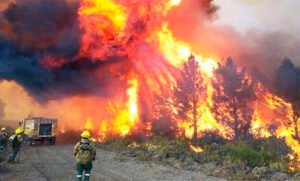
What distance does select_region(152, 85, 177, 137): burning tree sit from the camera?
103 feet

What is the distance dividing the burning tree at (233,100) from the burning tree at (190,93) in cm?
200

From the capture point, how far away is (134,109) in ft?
130

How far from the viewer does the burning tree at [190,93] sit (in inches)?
1247

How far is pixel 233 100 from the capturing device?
→ 1188 inches

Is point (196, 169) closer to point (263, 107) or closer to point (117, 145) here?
point (117, 145)

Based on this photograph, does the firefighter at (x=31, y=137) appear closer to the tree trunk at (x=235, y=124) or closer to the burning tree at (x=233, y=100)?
the burning tree at (x=233, y=100)

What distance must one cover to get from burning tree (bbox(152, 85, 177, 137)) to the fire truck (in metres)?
13.7

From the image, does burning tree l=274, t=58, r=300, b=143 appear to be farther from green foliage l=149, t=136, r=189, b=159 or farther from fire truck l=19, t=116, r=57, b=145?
fire truck l=19, t=116, r=57, b=145

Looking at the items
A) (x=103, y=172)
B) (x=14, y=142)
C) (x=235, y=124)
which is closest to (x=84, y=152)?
(x=103, y=172)

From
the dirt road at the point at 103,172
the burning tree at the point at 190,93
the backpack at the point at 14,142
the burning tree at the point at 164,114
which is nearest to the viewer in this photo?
the dirt road at the point at 103,172

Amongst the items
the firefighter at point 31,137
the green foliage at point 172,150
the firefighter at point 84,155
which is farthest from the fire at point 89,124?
the firefighter at point 84,155

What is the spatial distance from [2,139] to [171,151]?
15.5 metres

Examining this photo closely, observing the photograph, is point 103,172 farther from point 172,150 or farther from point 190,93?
point 190,93

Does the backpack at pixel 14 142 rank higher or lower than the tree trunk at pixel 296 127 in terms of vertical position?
lower
